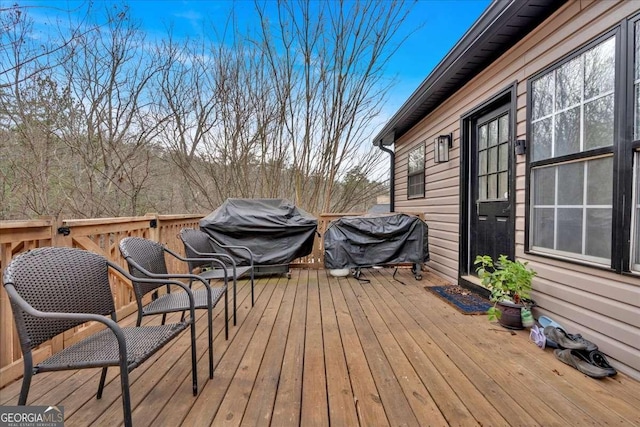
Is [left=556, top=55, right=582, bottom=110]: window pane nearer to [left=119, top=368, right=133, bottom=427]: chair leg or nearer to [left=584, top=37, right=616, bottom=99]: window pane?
[left=584, top=37, right=616, bottom=99]: window pane

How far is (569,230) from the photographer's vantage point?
2.30m

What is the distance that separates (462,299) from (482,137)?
1.99 metres

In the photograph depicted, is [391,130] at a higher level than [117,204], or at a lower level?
higher

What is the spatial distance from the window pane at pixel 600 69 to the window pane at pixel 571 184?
20.5 inches

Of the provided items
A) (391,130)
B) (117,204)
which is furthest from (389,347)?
(117,204)

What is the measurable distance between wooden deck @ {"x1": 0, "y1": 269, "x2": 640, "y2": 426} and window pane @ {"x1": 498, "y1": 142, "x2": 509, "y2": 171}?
5.45ft

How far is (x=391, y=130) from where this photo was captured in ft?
19.0

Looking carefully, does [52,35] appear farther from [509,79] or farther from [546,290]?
[546,290]

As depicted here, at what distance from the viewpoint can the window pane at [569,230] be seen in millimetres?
2219

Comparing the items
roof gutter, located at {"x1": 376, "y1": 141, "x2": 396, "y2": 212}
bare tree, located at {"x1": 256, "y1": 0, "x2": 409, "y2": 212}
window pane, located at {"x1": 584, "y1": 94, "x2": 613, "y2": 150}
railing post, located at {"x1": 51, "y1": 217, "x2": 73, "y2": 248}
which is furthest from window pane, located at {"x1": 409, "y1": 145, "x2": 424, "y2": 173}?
railing post, located at {"x1": 51, "y1": 217, "x2": 73, "y2": 248}

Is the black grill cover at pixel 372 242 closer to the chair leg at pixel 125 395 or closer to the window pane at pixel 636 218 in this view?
the window pane at pixel 636 218

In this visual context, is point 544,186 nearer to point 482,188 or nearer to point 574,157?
point 574,157

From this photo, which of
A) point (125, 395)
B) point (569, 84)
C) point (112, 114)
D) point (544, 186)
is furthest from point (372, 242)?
point (112, 114)

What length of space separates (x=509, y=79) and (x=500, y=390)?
2.87m
